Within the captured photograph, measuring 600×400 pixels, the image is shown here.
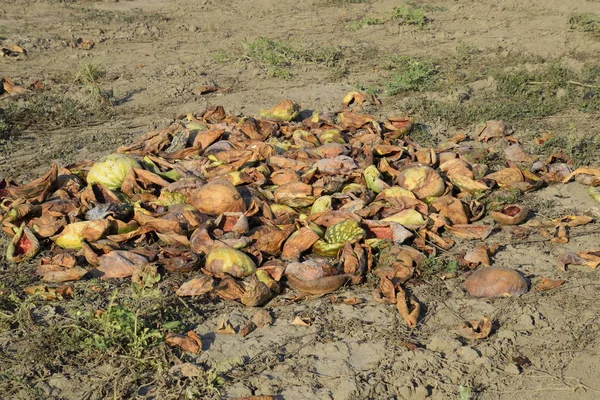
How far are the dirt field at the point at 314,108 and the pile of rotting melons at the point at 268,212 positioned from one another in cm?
14

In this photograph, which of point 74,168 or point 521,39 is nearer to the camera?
point 74,168

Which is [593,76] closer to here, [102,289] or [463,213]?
[463,213]

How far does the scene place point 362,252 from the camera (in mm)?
4117

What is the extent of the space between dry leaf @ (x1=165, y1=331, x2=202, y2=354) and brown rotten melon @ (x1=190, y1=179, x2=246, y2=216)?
44.7 inches

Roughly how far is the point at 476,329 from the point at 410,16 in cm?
713

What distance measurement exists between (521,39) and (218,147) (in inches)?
207

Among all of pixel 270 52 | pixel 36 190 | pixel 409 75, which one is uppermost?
pixel 36 190

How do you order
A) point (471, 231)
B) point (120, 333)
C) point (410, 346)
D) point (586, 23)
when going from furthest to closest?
point (586, 23) < point (471, 231) < point (410, 346) < point (120, 333)

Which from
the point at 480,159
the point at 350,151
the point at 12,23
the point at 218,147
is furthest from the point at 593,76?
the point at 12,23

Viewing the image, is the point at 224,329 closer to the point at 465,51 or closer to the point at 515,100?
the point at 515,100

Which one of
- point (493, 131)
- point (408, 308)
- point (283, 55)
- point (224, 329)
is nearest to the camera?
point (224, 329)

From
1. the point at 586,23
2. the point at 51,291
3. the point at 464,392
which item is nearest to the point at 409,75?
the point at 586,23

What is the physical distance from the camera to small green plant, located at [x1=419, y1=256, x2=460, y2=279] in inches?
162

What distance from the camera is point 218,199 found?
4.40 m
